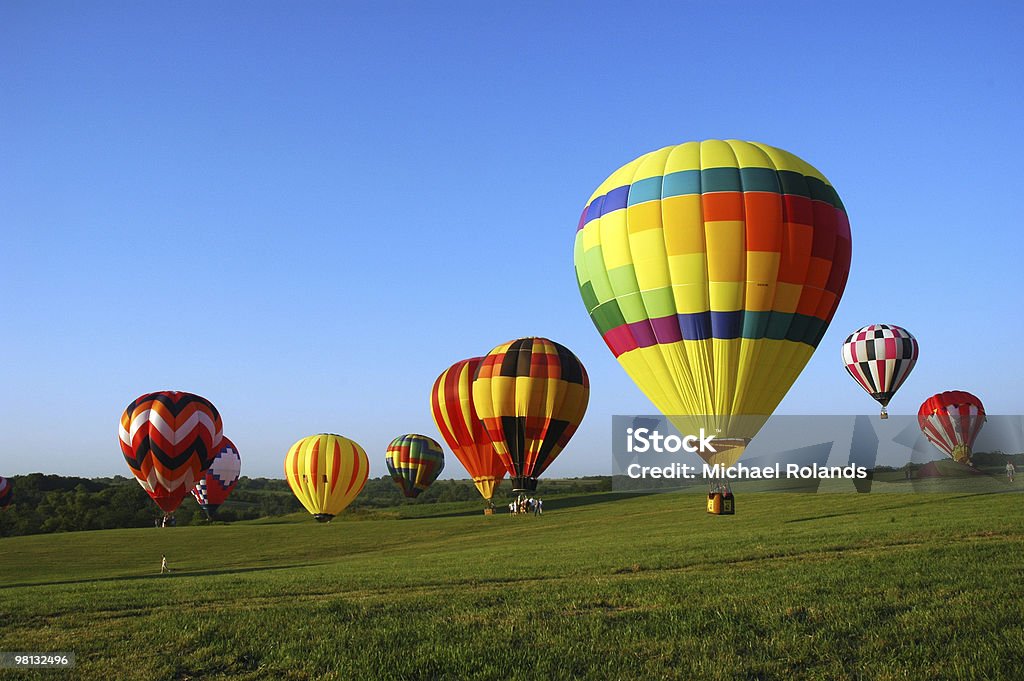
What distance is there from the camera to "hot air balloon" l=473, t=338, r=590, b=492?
42375 millimetres

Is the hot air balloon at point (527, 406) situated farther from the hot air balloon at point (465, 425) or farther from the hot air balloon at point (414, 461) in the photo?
the hot air balloon at point (414, 461)

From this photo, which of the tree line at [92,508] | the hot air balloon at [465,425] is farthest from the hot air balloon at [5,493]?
the hot air balloon at [465,425]

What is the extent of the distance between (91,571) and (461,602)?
81.1 ft

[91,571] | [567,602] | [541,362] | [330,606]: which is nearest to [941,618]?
[567,602]

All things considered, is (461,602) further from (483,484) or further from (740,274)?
(483,484)

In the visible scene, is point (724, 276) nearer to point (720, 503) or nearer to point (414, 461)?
point (720, 503)

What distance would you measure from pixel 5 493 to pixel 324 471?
3926 cm

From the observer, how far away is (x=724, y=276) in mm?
21703

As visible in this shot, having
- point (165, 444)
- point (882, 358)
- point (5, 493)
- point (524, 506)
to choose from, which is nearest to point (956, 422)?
point (882, 358)

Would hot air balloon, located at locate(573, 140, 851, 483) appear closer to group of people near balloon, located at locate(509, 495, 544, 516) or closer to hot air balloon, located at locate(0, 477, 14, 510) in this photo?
group of people near balloon, located at locate(509, 495, 544, 516)

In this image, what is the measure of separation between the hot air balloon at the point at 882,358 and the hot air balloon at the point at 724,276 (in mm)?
33148

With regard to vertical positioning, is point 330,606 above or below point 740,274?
below

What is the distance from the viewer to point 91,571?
28.4 m

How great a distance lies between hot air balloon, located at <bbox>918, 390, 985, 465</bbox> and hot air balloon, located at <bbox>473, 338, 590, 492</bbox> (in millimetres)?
29445
